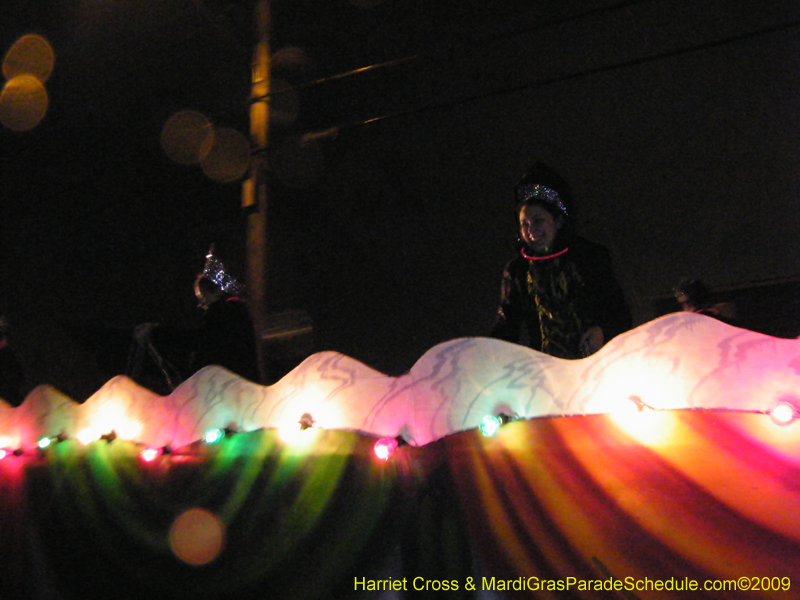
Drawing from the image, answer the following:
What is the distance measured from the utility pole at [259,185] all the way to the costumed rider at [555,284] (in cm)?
163

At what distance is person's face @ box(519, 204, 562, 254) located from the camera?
248 centimetres

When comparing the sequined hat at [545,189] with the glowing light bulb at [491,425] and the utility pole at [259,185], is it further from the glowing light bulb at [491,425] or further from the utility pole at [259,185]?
the utility pole at [259,185]

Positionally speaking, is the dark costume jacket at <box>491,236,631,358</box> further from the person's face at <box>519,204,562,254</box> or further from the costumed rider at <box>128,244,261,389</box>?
the costumed rider at <box>128,244,261,389</box>

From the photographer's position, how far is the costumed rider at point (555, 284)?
2350 mm

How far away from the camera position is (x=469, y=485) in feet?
6.00

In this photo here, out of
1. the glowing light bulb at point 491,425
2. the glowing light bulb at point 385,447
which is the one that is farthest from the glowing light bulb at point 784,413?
the glowing light bulb at point 385,447

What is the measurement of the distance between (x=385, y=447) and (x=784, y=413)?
3.53 feet

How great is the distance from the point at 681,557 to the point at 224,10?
15.1 ft

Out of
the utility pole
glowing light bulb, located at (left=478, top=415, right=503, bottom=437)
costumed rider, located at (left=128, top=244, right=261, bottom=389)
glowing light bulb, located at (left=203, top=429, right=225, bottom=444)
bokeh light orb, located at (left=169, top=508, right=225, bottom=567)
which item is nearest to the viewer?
glowing light bulb, located at (left=478, top=415, right=503, bottom=437)

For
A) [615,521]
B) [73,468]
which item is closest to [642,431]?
[615,521]

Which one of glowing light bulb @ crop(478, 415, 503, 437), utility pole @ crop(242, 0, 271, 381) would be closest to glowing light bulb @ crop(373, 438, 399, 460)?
glowing light bulb @ crop(478, 415, 503, 437)

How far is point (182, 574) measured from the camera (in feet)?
7.67

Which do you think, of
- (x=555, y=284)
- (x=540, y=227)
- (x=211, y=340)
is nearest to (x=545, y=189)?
(x=540, y=227)

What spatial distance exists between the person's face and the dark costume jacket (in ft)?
0.16
